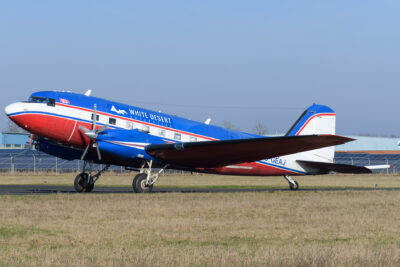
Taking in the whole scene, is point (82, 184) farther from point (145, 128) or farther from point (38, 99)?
point (38, 99)

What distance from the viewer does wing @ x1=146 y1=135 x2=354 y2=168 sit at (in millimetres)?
28328

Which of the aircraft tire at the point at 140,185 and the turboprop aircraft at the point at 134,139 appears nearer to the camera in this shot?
the turboprop aircraft at the point at 134,139

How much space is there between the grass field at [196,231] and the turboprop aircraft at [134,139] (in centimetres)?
346

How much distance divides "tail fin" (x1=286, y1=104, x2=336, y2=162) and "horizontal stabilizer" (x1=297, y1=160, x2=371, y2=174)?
631 mm

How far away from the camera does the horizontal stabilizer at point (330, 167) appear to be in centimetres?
3356

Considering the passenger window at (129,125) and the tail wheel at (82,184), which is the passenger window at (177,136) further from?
the tail wheel at (82,184)

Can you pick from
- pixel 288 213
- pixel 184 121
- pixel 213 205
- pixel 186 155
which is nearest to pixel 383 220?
pixel 288 213

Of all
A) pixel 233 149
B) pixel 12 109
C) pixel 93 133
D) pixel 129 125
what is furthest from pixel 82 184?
pixel 233 149

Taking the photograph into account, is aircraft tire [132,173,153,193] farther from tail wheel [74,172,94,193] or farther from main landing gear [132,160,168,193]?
tail wheel [74,172,94,193]

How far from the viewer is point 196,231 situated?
16.0 metres

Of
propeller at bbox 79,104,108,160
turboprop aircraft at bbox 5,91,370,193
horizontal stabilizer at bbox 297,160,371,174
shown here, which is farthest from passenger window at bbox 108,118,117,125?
horizontal stabilizer at bbox 297,160,371,174

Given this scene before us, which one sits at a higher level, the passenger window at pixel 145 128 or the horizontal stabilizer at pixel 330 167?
the passenger window at pixel 145 128

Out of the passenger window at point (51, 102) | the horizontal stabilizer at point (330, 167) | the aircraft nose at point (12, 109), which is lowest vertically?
the horizontal stabilizer at point (330, 167)

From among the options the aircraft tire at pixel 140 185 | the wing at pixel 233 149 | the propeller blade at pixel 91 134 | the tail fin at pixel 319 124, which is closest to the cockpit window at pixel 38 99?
the propeller blade at pixel 91 134
